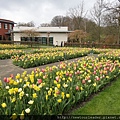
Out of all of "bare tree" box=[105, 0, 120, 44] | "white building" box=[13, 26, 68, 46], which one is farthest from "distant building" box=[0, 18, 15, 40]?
"bare tree" box=[105, 0, 120, 44]

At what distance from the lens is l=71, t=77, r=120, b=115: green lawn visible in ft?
10.7

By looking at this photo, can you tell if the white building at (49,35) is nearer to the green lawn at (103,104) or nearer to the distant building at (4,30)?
the distant building at (4,30)

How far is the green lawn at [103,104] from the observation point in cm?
326

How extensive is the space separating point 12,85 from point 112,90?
273cm

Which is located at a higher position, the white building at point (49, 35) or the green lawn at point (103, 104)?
the white building at point (49, 35)

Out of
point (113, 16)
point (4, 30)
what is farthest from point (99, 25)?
point (4, 30)

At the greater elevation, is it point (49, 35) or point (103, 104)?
point (49, 35)

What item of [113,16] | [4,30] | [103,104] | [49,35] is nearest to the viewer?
[103,104]

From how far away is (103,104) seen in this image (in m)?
3.66

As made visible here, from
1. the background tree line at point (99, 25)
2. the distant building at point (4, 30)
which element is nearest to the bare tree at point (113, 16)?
the background tree line at point (99, 25)

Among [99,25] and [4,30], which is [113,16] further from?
[4,30]

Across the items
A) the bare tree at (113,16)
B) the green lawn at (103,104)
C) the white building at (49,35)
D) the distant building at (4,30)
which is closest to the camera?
the green lawn at (103,104)

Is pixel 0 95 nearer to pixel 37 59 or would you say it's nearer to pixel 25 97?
pixel 25 97

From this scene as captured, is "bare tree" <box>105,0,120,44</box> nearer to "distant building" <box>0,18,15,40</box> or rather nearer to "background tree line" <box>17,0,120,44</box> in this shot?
"background tree line" <box>17,0,120,44</box>
